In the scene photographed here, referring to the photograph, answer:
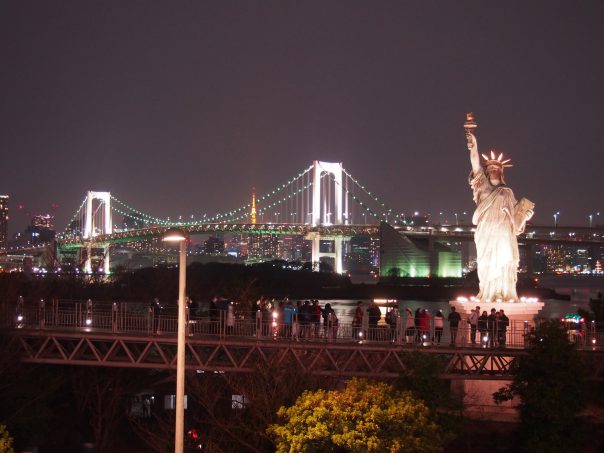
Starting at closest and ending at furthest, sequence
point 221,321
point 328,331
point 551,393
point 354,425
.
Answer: point 354,425
point 551,393
point 328,331
point 221,321

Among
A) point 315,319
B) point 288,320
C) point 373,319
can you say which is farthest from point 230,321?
point 373,319

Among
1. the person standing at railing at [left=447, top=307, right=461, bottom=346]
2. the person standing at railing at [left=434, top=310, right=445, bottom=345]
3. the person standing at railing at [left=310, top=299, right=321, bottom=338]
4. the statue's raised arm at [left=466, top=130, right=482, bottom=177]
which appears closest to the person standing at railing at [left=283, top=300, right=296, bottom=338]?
the person standing at railing at [left=310, top=299, right=321, bottom=338]

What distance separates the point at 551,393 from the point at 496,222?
19.4ft

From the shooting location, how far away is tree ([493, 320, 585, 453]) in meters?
16.7

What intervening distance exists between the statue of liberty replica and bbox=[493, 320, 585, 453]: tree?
4.44 m

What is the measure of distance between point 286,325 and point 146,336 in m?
3.30

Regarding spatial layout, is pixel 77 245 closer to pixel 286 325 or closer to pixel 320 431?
pixel 286 325

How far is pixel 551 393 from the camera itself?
1670 cm

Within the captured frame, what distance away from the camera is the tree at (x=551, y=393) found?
1666cm

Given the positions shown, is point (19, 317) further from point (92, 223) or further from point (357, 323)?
point (92, 223)

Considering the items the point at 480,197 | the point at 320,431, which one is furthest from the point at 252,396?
the point at 480,197

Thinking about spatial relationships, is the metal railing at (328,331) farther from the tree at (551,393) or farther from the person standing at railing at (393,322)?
the tree at (551,393)

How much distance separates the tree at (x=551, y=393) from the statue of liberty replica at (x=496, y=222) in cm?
444

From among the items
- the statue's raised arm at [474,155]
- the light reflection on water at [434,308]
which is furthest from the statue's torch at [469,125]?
the light reflection on water at [434,308]
